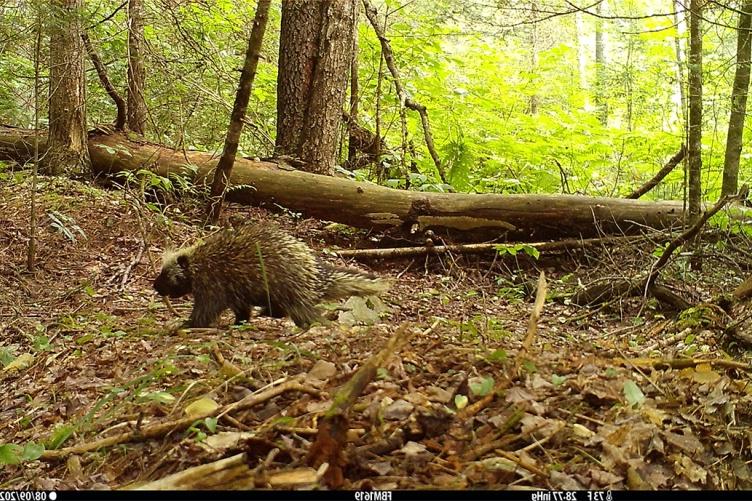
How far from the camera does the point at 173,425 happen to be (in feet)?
9.59

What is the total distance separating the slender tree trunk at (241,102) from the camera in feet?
24.6

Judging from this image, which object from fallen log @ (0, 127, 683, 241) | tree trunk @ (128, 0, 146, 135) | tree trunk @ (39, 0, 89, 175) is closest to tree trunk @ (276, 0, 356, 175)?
fallen log @ (0, 127, 683, 241)

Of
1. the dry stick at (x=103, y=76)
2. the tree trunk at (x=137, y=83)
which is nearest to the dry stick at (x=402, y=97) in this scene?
the tree trunk at (x=137, y=83)

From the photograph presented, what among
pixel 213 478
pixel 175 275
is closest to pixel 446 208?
pixel 175 275

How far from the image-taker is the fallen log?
8.97 meters

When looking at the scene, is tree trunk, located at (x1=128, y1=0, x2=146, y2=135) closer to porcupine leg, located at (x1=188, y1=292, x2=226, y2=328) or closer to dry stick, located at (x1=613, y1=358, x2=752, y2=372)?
porcupine leg, located at (x1=188, y1=292, x2=226, y2=328)

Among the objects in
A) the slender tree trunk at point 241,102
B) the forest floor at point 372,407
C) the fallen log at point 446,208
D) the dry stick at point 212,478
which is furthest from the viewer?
the fallen log at point 446,208

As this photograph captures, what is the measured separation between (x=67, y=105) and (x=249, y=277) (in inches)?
209

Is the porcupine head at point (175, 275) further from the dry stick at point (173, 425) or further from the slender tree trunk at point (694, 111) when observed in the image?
the slender tree trunk at point (694, 111)

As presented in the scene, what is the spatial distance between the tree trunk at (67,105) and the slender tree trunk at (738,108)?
8.42m

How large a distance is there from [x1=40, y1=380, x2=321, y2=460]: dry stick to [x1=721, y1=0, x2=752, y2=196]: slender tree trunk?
671 centimetres

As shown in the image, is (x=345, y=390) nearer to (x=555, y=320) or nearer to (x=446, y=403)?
(x=446, y=403)

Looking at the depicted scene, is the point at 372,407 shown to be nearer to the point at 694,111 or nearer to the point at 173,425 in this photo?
the point at 173,425

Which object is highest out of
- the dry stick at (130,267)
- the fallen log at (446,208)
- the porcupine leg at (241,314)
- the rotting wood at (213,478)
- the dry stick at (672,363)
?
the fallen log at (446,208)
